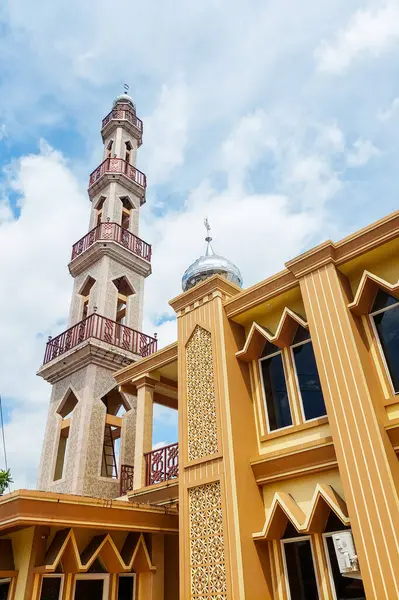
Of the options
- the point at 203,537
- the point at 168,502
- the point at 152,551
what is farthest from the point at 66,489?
the point at 203,537

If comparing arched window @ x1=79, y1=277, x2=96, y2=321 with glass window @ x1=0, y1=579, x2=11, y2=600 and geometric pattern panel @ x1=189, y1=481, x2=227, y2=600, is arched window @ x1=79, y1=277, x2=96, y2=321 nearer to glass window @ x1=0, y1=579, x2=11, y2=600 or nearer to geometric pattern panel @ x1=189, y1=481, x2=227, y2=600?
geometric pattern panel @ x1=189, y1=481, x2=227, y2=600

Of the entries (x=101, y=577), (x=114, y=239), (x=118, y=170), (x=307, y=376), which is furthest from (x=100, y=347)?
(x=118, y=170)

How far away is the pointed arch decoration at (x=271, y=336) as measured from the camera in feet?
21.7

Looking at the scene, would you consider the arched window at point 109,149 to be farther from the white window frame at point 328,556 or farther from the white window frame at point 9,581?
the white window frame at point 328,556

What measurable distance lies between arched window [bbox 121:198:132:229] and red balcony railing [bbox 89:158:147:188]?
73cm

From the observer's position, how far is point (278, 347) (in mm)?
6859

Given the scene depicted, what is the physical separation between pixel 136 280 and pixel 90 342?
10.2 ft

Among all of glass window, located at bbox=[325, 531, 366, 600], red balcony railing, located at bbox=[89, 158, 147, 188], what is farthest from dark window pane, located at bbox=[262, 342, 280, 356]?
red balcony railing, located at bbox=[89, 158, 147, 188]

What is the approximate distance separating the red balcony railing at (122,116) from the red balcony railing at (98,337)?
856 cm

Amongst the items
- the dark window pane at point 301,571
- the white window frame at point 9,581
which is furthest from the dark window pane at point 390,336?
the white window frame at point 9,581

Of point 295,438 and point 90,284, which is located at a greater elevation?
point 90,284

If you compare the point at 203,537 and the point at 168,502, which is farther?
the point at 168,502

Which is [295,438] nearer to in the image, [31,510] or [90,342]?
[31,510]

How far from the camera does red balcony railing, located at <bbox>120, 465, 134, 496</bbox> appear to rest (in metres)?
9.69
